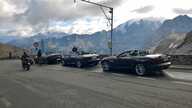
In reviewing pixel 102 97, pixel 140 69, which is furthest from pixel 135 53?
pixel 102 97

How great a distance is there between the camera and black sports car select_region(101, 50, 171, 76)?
1553 centimetres

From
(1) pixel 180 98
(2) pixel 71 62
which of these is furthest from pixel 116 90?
(2) pixel 71 62

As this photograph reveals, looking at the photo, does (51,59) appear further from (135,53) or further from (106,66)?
(135,53)

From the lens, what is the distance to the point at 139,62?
16.1 m

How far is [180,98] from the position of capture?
8727 mm

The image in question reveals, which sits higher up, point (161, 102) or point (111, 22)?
point (111, 22)

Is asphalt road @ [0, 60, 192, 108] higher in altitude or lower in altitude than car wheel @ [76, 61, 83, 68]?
lower

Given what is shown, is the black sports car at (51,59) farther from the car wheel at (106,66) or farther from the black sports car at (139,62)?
the black sports car at (139,62)

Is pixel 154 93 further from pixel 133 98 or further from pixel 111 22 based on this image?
pixel 111 22

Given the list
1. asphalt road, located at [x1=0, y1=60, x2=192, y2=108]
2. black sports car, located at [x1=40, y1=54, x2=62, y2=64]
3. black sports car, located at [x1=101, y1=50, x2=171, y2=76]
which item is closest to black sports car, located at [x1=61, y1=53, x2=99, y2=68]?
black sports car, located at [x1=101, y1=50, x2=171, y2=76]

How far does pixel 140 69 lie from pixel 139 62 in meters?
0.38

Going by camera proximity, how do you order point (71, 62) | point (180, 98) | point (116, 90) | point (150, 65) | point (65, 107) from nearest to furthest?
point (65, 107)
point (180, 98)
point (116, 90)
point (150, 65)
point (71, 62)

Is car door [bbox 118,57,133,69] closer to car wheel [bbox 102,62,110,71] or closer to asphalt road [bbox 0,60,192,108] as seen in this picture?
car wheel [bbox 102,62,110,71]

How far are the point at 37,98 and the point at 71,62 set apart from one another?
1530cm
